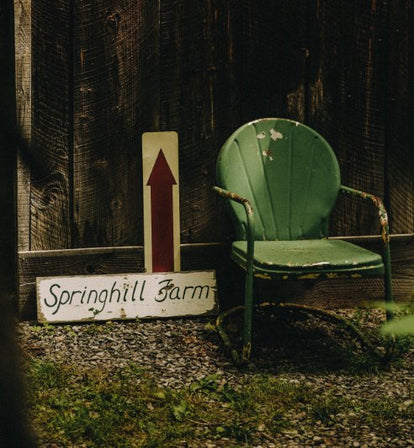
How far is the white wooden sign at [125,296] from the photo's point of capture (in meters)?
3.29

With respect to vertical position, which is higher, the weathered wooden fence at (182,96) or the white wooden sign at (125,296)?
the weathered wooden fence at (182,96)

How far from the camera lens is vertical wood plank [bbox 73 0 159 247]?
324 cm

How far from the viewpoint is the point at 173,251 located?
3418 mm

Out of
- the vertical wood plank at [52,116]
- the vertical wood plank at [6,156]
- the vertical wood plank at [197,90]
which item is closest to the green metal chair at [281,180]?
the vertical wood plank at [197,90]

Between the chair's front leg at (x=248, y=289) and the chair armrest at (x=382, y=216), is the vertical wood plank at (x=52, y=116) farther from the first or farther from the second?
the chair armrest at (x=382, y=216)

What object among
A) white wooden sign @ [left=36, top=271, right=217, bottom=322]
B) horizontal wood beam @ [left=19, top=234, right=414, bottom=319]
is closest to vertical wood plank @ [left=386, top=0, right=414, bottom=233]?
horizontal wood beam @ [left=19, top=234, right=414, bottom=319]

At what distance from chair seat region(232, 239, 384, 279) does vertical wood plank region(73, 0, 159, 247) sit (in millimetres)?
747

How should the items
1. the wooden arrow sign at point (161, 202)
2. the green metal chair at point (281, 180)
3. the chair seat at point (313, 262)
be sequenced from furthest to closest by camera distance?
1. the wooden arrow sign at point (161, 202)
2. the green metal chair at point (281, 180)
3. the chair seat at point (313, 262)

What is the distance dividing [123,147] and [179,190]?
0.33 metres

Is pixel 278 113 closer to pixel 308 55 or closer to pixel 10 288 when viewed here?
pixel 308 55

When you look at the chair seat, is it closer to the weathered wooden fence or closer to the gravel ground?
the gravel ground

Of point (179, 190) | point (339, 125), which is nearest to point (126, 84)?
point (179, 190)

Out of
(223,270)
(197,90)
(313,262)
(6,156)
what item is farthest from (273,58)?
(6,156)

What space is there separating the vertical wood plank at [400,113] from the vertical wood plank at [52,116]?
1.56 meters
